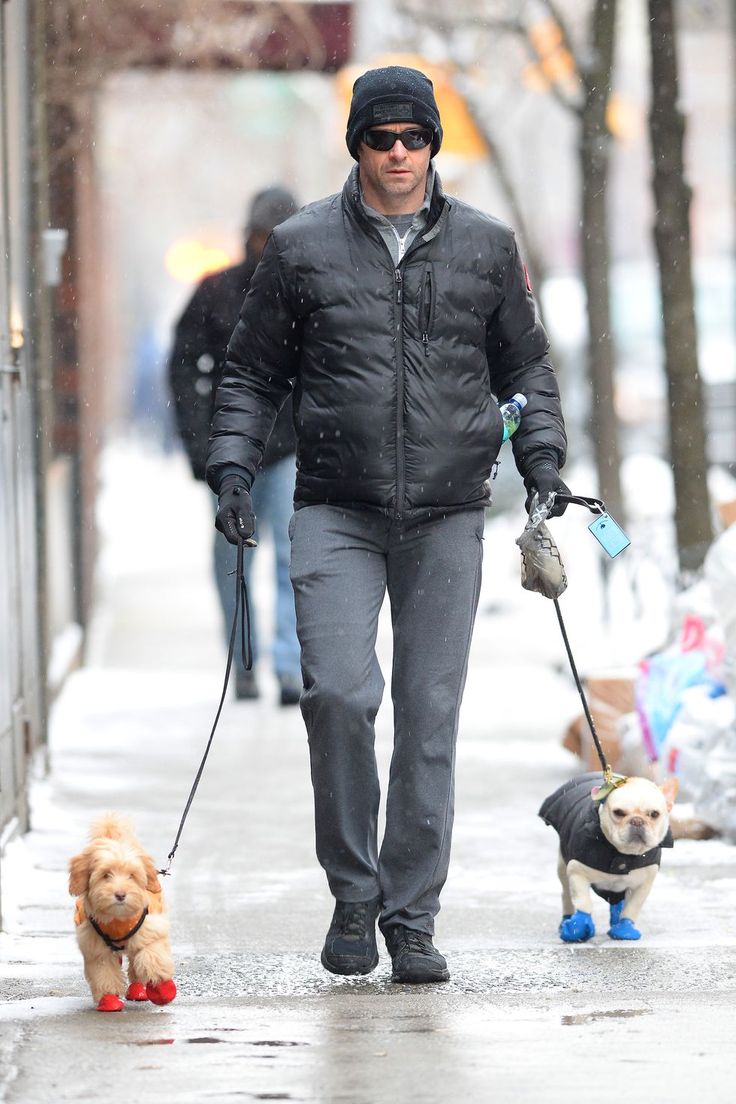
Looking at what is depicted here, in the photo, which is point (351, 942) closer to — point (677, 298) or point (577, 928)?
point (577, 928)

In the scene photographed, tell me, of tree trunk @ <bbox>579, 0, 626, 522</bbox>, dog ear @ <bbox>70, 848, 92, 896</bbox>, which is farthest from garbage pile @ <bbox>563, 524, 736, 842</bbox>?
tree trunk @ <bbox>579, 0, 626, 522</bbox>

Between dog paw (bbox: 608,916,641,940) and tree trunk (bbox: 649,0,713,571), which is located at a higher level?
tree trunk (bbox: 649,0,713,571)

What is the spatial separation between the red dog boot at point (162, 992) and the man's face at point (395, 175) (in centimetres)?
181

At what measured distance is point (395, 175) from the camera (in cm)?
510

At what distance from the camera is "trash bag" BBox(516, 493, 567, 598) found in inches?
207

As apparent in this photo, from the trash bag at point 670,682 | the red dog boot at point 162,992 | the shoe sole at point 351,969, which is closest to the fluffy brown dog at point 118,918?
the red dog boot at point 162,992

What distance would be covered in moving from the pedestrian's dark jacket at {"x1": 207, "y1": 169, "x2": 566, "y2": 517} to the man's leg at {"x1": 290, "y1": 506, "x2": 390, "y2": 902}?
100 millimetres

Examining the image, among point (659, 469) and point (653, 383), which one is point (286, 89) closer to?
point (653, 383)

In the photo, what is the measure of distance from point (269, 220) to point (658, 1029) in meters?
5.43

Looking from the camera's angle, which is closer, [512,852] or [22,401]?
[512,852]

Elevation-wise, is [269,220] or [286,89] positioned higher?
[286,89]

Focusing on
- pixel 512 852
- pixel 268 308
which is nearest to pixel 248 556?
pixel 512 852

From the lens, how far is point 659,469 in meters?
21.7

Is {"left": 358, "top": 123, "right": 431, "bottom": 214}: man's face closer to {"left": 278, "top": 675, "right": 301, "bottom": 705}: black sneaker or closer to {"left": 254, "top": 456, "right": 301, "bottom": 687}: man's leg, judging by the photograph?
{"left": 254, "top": 456, "right": 301, "bottom": 687}: man's leg
